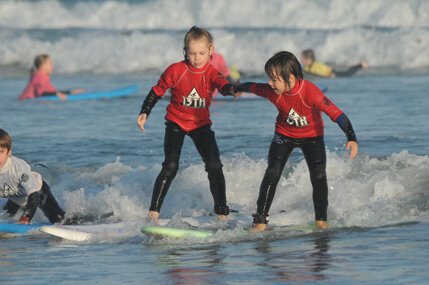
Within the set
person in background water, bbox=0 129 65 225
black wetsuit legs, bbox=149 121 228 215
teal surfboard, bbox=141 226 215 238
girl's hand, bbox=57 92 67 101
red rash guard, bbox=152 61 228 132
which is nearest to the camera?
teal surfboard, bbox=141 226 215 238

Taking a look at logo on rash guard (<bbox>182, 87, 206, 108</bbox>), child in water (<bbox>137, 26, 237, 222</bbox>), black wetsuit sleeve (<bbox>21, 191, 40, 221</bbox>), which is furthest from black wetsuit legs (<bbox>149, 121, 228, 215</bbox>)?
black wetsuit sleeve (<bbox>21, 191, 40, 221</bbox>)

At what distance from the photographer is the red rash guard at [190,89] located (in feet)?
22.2

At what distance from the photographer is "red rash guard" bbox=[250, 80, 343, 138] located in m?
6.30

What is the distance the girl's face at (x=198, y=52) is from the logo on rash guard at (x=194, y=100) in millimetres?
231

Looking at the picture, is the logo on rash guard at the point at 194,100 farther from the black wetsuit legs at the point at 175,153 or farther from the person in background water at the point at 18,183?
the person in background water at the point at 18,183

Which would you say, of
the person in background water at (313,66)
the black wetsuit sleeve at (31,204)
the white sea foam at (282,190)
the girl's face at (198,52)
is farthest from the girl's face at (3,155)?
the person in background water at (313,66)

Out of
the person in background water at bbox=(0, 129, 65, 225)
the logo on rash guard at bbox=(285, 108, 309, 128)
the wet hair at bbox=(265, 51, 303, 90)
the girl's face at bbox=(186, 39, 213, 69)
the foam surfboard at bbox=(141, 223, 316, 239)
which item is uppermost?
the girl's face at bbox=(186, 39, 213, 69)

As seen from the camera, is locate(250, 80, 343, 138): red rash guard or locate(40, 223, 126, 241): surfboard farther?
locate(40, 223, 126, 241): surfboard

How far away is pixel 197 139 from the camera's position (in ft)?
22.7

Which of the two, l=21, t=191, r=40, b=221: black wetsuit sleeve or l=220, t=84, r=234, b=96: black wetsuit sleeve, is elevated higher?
l=220, t=84, r=234, b=96: black wetsuit sleeve

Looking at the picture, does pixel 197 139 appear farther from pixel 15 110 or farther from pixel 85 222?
pixel 15 110

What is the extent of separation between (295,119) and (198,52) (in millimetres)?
988

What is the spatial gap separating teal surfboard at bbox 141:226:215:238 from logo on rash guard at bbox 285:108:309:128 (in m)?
1.13

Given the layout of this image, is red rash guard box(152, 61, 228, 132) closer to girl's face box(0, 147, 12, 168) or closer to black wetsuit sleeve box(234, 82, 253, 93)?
black wetsuit sleeve box(234, 82, 253, 93)
